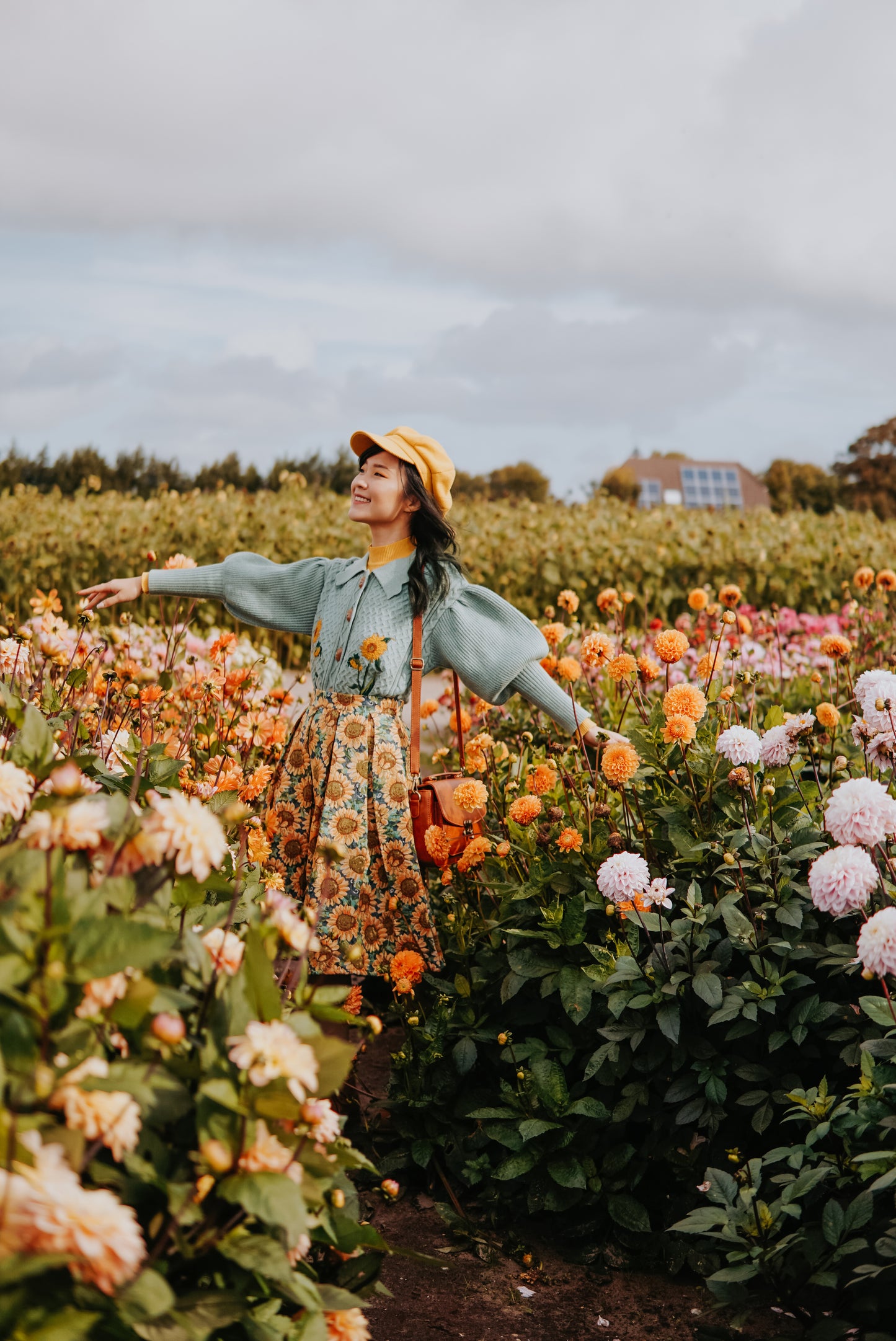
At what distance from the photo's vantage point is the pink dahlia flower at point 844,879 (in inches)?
65.4

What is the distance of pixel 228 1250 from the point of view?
1036mm

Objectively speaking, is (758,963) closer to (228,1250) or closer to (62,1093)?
(228,1250)

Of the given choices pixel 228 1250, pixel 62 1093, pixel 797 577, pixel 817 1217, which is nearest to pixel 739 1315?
pixel 817 1217

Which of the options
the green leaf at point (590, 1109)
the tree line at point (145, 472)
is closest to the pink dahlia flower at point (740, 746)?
the green leaf at point (590, 1109)

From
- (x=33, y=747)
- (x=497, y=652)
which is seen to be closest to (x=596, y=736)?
(x=497, y=652)

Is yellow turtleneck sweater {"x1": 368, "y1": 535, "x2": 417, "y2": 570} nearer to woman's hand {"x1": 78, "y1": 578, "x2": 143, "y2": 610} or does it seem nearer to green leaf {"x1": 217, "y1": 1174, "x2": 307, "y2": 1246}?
woman's hand {"x1": 78, "y1": 578, "x2": 143, "y2": 610}

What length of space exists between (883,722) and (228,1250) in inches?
69.9

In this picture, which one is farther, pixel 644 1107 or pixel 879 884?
pixel 644 1107

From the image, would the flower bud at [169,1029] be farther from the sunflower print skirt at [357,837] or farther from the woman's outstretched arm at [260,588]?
the woman's outstretched arm at [260,588]

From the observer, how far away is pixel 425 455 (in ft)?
9.68

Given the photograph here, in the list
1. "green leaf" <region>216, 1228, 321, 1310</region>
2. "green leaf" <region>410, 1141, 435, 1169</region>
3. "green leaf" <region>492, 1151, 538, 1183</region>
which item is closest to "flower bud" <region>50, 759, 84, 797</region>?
"green leaf" <region>216, 1228, 321, 1310</region>

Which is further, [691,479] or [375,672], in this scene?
[691,479]

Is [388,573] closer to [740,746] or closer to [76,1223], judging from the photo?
[740,746]

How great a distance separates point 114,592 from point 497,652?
1.05m
